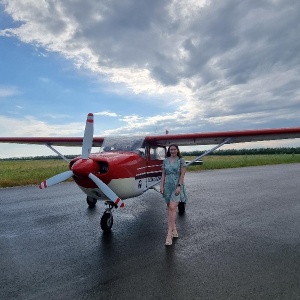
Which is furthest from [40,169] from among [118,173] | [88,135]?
[118,173]

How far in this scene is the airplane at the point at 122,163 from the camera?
5.93 metres

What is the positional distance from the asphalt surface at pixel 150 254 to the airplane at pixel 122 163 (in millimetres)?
776

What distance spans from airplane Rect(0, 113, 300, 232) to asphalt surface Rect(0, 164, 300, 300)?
78 centimetres

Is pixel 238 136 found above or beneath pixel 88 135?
beneath

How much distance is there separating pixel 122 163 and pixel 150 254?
2.15 meters

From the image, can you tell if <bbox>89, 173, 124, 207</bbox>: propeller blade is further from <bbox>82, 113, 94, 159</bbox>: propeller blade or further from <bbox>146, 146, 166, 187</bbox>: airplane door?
<bbox>146, 146, 166, 187</bbox>: airplane door

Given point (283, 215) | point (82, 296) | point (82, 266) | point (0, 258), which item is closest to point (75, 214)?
point (0, 258)

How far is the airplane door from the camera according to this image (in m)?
7.92

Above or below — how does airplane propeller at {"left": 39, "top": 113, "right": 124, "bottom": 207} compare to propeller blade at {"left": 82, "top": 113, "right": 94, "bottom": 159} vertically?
below

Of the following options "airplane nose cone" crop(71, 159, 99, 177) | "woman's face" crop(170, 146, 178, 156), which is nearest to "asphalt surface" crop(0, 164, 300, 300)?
"airplane nose cone" crop(71, 159, 99, 177)

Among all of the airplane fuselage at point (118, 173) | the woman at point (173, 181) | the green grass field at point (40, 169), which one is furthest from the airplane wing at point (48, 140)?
the woman at point (173, 181)

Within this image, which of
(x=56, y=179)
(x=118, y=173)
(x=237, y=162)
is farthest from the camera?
(x=237, y=162)

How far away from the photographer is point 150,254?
4906 mm

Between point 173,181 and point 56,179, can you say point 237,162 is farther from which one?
point 56,179
